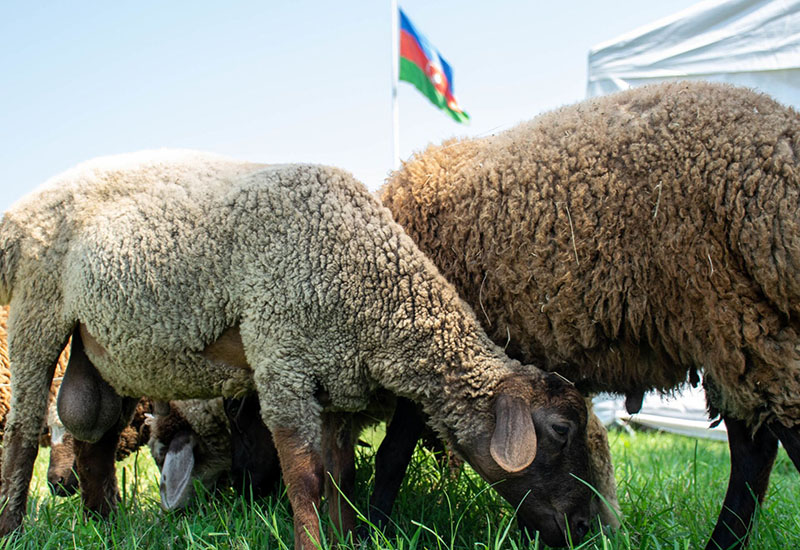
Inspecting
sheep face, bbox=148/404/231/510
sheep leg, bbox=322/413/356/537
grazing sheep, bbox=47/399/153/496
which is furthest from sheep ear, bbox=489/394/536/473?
grazing sheep, bbox=47/399/153/496

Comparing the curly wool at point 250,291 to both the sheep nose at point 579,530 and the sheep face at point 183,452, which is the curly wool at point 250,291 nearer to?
the sheep nose at point 579,530

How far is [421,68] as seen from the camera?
9.95 metres

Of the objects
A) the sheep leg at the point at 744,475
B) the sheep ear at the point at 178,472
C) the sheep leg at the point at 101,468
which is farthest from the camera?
the sheep leg at the point at 101,468

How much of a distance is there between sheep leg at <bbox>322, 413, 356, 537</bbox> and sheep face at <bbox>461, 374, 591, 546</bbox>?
1.92 feet

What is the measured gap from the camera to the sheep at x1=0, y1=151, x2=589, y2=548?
8.86 ft

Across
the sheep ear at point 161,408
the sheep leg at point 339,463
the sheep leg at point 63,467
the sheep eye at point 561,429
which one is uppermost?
the sheep eye at point 561,429

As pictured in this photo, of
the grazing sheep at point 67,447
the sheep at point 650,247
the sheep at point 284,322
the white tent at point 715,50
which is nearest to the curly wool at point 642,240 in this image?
the sheep at point 650,247

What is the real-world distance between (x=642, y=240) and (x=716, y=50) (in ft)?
14.3

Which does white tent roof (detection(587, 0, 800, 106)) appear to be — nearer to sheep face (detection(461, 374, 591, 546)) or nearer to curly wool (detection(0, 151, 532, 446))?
sheep face (detection(461, 374, 591, 546))

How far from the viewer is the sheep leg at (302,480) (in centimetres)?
253

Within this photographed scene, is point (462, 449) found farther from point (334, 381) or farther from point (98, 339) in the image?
point (98, 339)

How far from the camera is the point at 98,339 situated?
312 centimetres

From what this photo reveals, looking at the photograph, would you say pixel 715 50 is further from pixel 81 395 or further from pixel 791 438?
pixel 81 395

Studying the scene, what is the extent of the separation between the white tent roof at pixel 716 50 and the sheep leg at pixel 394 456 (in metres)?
4.34
